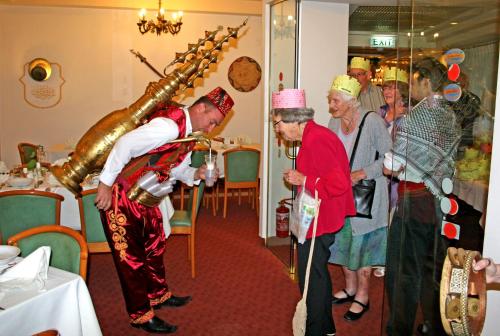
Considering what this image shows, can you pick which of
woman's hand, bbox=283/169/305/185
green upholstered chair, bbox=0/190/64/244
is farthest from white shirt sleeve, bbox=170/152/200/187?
woman's hand, bbox=283/169/305/185

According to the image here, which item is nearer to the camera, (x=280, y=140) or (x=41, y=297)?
(x=41, y=297)

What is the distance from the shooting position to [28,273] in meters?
1.94

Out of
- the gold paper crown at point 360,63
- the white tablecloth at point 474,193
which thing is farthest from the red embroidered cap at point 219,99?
the gold paper crown at point 360,63

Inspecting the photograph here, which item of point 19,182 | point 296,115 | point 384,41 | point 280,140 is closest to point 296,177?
point 296,115

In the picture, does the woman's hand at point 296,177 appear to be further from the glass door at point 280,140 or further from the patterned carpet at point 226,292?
the glass door at point 280,140

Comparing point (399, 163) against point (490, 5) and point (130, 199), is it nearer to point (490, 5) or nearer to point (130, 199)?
point (490, 5)

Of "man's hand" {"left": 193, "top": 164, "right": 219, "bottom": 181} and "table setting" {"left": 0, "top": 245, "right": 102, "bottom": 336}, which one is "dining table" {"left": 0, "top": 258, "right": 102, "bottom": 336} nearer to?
"table setting" {"left": 0, "top": 245, "right": 102, "bottom": 336}

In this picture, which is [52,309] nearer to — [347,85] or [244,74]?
[347,85]

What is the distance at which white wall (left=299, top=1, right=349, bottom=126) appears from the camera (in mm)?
3982

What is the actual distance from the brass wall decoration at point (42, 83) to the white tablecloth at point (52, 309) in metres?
5.38

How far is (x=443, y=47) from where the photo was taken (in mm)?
1942

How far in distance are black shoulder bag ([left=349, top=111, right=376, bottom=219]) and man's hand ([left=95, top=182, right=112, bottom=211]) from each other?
1460 millimetres

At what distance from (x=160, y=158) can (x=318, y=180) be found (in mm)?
961

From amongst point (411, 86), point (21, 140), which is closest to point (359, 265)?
point (411, 86)
